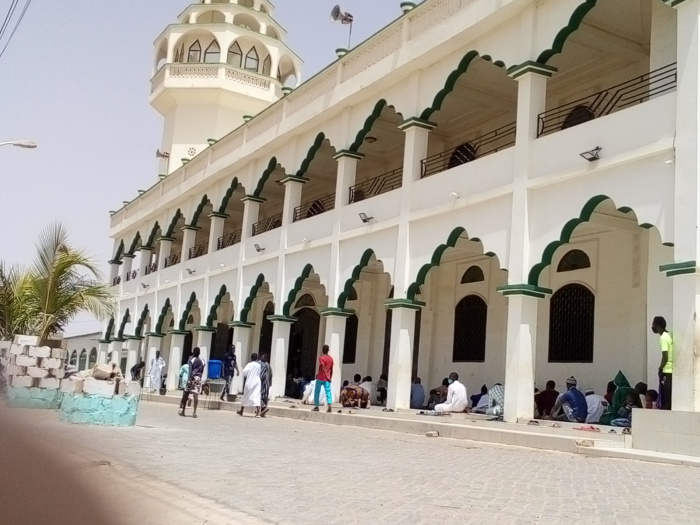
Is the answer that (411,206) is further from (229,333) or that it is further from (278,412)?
(229,333)

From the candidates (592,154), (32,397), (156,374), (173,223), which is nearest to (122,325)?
(173,223)

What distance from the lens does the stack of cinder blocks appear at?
14070mm

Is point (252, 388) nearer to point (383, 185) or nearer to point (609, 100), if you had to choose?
point (383, 185)

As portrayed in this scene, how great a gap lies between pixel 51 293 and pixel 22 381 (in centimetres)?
226

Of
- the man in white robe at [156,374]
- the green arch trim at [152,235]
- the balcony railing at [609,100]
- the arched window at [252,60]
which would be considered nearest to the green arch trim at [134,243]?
the green arch trim at [152,235]

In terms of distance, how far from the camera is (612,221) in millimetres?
13094

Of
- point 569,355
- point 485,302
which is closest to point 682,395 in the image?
point 569,355

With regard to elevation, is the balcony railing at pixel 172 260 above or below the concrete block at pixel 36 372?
above

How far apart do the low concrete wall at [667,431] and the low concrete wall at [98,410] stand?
23.2 ft

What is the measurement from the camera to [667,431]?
8.77m

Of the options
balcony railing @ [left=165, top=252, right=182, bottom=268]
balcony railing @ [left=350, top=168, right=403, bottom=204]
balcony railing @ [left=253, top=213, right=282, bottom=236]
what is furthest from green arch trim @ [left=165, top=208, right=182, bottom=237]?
balcony railing @ [left=350, top=168, right=403, bottom=204]

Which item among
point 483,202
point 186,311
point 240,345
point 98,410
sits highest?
point 483,202

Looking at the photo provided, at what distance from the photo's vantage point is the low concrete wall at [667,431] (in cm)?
851

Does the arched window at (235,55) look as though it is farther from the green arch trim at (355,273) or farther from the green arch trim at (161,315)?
the green arch trim at (355,273)
